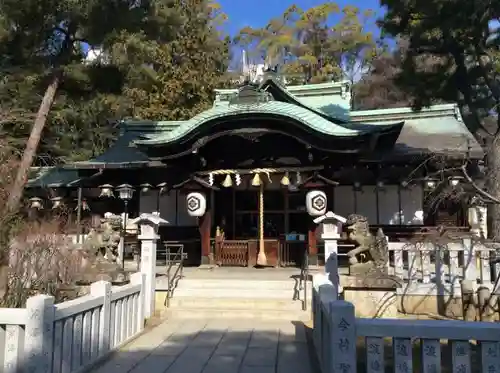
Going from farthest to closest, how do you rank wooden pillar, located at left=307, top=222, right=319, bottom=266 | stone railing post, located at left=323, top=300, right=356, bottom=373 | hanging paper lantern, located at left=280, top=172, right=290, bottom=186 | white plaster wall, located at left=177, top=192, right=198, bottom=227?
white plaster wall, located at left=177, top=192, right=198, bottom=227, wooden pillar, located at left=307, top=222, right=319, bottom=266, hanging paper lantern, located at left=280, top=172, right=290, bottom=186, stone railing post, located at left=323, top=300, right=356, bottom=373

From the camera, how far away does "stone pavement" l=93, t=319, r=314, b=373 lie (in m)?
5.73

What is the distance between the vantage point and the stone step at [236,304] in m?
9.02

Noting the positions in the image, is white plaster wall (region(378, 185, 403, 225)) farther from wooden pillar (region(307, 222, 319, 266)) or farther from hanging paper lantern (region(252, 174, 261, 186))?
hanging paper lantern (region(252, 174, 261, 186))

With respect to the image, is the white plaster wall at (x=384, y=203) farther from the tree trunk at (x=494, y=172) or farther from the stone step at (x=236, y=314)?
the stone step at (x=236, y=314)

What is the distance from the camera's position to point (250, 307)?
9.12 metres

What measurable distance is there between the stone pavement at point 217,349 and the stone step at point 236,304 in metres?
0.61

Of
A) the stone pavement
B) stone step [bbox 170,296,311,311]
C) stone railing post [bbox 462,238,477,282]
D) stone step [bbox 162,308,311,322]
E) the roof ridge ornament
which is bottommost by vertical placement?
the stone pavement

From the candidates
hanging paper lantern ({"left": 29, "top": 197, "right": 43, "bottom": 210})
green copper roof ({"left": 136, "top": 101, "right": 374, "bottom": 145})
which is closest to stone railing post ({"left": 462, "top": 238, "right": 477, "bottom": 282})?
green copper roof ({"left": 136, "top": 101, "right": 374, "bottom": 145})

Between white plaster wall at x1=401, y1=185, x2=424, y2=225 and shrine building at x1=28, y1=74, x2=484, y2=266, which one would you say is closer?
shrine building at x1=28, y1=74, x2=484, y2=266

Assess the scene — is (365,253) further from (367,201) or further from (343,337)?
(367,201)

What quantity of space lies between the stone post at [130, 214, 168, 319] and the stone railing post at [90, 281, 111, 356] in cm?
242

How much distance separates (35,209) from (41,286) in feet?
31.0

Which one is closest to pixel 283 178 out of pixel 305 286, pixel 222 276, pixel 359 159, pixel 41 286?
pixel 359 159

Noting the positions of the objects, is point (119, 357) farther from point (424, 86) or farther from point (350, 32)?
point (350, 32)
